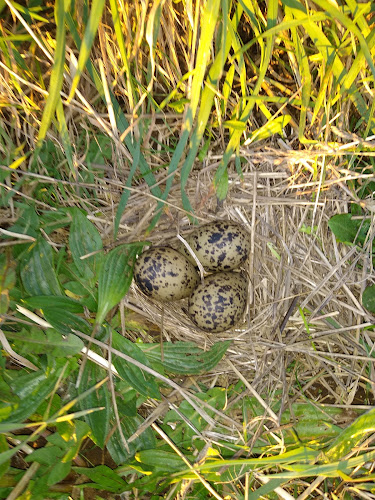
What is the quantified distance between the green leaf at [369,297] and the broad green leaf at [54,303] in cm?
101

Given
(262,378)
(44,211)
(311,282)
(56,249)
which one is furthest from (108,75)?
(262,378)

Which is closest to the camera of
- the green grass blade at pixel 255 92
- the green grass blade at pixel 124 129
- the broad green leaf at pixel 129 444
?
the green grass blade at pixel 255 92

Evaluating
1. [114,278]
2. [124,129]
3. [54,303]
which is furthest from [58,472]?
[124,129]

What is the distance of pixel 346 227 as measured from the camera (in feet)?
4.61

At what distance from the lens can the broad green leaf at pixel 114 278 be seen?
1.40 meters

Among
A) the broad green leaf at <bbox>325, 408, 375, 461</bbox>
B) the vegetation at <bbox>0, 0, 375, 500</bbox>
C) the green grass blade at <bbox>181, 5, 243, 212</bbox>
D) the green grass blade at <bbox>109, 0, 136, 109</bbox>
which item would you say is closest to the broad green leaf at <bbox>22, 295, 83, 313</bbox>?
the vegetation at <bbox>0, 0, 375, 500</bbox>

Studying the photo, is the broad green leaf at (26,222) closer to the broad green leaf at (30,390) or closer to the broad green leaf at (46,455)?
the broad green leaf at (30,390)

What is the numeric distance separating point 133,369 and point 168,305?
0.93 ft

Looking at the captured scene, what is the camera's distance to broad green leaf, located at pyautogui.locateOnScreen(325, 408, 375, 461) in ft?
4.52

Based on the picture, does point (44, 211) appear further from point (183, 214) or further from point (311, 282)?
point (311, 282)

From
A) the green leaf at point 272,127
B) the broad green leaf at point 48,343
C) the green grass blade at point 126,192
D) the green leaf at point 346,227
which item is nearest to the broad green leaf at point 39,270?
the broad green leaf at point 48,343

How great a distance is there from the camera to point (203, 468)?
140 cm

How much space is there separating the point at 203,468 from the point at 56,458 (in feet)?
1.68

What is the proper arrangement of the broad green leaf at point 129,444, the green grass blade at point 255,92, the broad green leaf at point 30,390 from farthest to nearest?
the broad green leaf at point 129,444 → the broad green leaf at point 30,390 → the green grass blade at point 255,92
